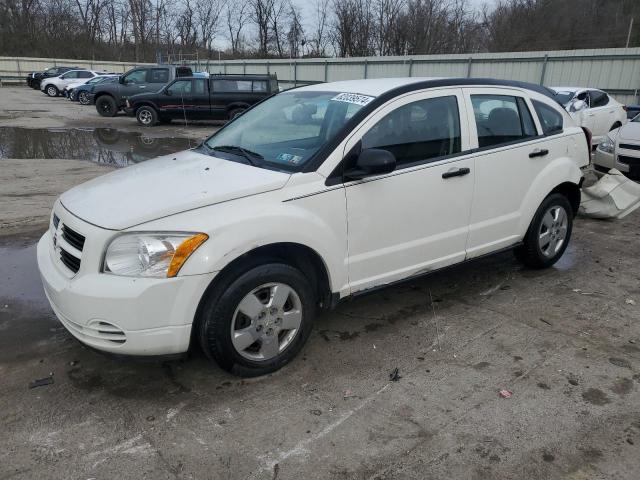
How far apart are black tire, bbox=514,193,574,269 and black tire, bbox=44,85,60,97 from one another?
1335 inches

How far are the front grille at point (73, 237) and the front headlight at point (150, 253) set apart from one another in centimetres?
25

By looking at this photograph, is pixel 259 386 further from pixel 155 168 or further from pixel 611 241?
pixel 611 241

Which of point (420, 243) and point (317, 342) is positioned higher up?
point (420, 243)

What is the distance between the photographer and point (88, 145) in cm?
1372

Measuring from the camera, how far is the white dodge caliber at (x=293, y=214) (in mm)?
2807

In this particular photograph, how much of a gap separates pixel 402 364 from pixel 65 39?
2559 inches

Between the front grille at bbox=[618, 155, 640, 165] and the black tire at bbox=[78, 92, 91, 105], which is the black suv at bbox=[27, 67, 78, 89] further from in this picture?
the front grille at bbox=[618, 155, 640, 165]

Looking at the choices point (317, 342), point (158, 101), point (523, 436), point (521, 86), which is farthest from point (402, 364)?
point (158, 101)

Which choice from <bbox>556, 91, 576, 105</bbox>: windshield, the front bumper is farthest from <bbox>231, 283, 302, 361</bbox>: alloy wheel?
<bbox>556, 91, 576, 105</bbox>: windshield

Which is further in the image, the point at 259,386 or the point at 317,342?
the point at 317,342

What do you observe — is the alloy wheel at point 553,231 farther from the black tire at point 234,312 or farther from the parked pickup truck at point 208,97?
the parked pickup truck at point 208,97

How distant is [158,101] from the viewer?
1795cm

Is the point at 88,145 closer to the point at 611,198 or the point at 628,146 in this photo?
the point at 611,198

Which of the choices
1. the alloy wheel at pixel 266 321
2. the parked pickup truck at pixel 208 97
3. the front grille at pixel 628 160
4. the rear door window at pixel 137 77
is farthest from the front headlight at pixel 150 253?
the rear door window at pixel 137 77
